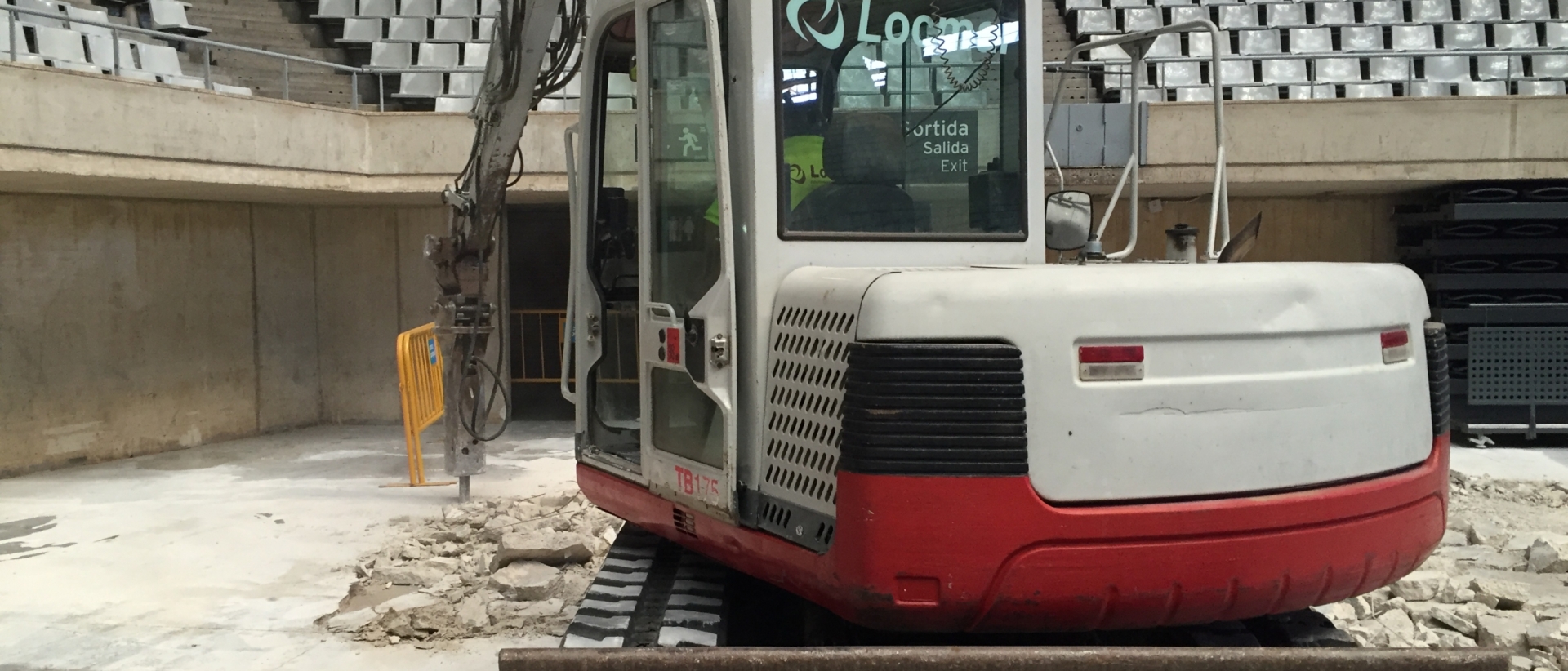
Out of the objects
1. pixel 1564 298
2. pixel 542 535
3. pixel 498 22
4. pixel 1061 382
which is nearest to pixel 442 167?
pixel 498 22

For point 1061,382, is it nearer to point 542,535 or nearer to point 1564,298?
point 542,535

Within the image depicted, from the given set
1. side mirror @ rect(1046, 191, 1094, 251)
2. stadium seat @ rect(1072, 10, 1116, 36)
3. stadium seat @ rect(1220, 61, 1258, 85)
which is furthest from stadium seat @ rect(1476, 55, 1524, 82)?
side mirror @ rect(1046, 191, 1094, 251)

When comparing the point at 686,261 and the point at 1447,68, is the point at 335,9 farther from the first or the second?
the point at 1447,68

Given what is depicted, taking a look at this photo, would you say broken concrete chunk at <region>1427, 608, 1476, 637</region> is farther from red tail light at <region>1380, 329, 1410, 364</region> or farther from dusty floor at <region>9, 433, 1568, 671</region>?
dusty floor at <region>9, 433, 1568, 671</region>

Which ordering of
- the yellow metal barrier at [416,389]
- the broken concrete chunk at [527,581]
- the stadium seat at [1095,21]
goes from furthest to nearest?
the stadium seat at [1095,21] → the yellow metal barrier at [416,389] → the broken concrete chunk at [527,581]

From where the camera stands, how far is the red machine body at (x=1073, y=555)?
2.68m

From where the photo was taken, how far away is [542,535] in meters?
6.45

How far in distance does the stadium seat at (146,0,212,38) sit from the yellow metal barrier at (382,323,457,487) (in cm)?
513

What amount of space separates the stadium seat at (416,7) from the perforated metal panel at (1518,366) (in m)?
12.0

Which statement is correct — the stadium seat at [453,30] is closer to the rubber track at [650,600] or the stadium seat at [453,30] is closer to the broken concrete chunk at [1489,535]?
the rubber track at [650,600]

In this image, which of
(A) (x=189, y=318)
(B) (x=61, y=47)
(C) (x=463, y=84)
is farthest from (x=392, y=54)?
(A) (x=189, y=318)

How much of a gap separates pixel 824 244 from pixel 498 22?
414 cm

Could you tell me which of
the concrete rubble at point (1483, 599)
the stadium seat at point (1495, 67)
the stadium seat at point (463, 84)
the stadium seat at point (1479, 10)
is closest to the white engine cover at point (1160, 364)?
the concrete rubble at point (1483, 599)

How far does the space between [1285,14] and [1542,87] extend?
2917mm
